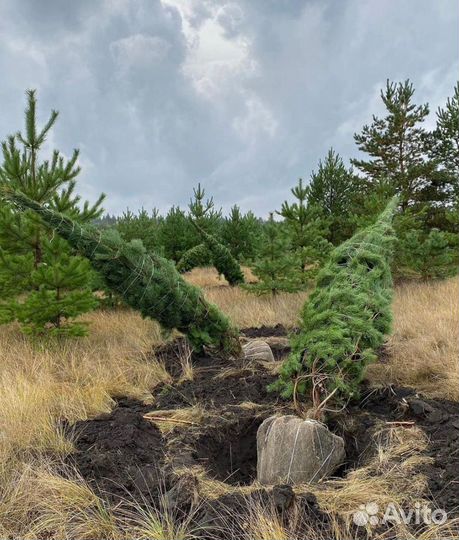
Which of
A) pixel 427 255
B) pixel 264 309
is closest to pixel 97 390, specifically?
pixel 264 309

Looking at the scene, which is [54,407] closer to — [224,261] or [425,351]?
[425,351]

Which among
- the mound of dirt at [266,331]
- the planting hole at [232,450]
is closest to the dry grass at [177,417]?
the planting hole at [232,450]

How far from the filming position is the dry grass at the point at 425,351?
16.8 ft

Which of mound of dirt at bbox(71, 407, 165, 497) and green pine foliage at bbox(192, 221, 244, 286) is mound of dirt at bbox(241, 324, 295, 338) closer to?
mound of dirt at bbox(71, 407, 165, 497)

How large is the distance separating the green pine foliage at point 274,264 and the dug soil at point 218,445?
5567mm

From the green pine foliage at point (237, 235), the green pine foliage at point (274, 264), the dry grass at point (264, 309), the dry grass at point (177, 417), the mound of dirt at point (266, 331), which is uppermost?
the green pine foliage at point (237, 235)

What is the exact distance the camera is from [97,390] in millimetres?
4859

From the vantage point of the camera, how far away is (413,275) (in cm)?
1380

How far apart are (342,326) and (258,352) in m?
2.15

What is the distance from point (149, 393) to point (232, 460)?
1.55 metres

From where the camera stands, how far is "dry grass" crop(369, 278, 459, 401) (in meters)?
5.13

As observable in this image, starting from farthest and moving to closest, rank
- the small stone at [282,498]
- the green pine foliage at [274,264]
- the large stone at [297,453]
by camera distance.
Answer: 1. the green pine foliage at [274,264]
2. the large stone at [297,453]
3. the small stone at [282,498]

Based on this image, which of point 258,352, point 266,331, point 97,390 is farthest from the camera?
point 266,331

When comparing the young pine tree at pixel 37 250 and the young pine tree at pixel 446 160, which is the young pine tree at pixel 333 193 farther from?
the young pine tree at pixel 37 250
